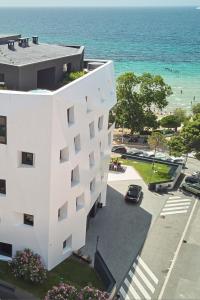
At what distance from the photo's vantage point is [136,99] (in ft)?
256

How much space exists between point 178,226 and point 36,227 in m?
18.4

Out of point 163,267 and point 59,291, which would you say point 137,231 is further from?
point 59,291

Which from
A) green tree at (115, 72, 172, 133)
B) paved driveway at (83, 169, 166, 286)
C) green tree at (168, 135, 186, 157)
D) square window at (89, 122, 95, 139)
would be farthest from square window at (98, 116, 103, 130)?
green tree at (115, 72, 172, 133)

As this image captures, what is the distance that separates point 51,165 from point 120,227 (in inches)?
629

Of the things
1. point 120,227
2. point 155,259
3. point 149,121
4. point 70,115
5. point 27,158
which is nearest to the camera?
point 27,158

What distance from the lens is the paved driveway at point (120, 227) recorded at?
1591 inches

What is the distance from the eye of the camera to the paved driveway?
40406mm

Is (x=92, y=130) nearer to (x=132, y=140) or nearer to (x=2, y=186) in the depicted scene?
(x=2, y=186)

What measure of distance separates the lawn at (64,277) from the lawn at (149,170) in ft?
72.7

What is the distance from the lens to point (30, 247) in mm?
36000

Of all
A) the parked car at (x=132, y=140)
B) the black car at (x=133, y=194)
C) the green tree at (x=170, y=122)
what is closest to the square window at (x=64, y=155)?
the black car at (x=133, y=194)

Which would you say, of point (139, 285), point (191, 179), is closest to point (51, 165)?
point (139, 285)

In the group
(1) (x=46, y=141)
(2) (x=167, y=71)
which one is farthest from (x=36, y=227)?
(2) (x=167, y=71)

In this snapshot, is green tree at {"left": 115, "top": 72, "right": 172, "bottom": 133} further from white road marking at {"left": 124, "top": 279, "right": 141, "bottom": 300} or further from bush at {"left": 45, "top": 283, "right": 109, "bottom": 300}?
bush at {"left": 45, "top": 283, "right": 109, "bottom": 300}
